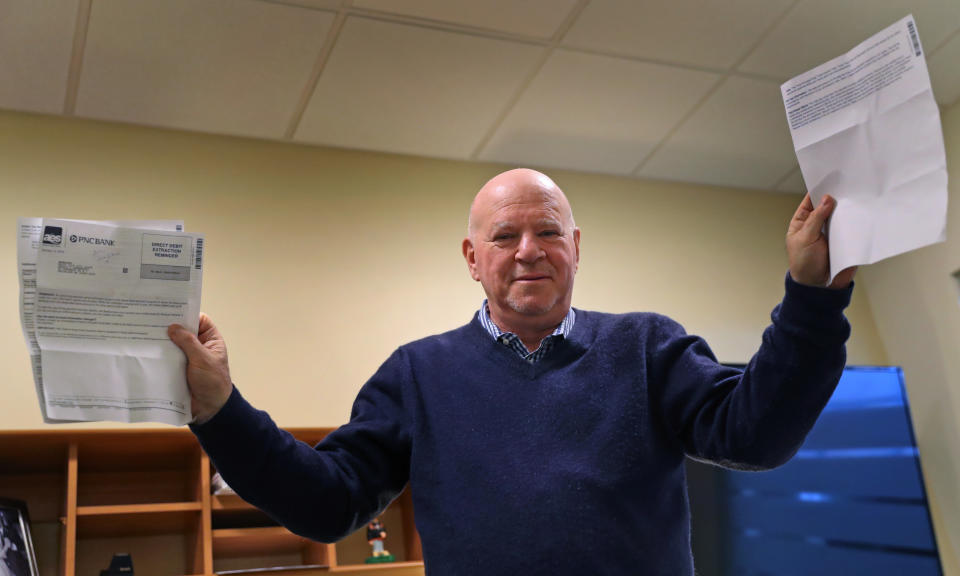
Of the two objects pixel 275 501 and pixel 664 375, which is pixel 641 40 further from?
pixel 275 501

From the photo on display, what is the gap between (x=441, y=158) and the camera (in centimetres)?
375

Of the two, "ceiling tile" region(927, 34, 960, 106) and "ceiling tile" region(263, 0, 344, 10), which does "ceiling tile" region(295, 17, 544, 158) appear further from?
"ceiling tile" region(927, 34, 960, 106)

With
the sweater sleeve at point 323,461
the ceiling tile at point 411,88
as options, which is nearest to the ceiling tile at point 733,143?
the ceiling tile at point 411,88

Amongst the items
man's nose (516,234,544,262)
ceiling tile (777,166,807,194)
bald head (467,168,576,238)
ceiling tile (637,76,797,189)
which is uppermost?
ceiling tile (637,76,797,189)

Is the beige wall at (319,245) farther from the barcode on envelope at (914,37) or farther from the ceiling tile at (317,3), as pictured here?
the barcode on envelope at (914,37)

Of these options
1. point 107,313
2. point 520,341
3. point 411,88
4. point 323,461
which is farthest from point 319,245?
point 107,313

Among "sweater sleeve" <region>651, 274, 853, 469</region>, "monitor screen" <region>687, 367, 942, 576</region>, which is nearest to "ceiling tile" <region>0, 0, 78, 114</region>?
"sweater sleeve" <region>651, 274, 853, 469</region>

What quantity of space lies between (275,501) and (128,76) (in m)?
2.19

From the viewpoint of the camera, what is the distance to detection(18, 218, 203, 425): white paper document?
113 centimetres

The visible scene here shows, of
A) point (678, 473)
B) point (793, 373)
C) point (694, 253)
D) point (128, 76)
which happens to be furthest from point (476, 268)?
point (694, 253)

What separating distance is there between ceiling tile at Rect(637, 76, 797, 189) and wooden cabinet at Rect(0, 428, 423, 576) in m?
1.91

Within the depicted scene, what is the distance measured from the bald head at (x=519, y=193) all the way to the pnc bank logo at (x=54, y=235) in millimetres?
754

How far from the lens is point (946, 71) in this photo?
346 cm

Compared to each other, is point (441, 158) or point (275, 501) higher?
point (441, 158)
